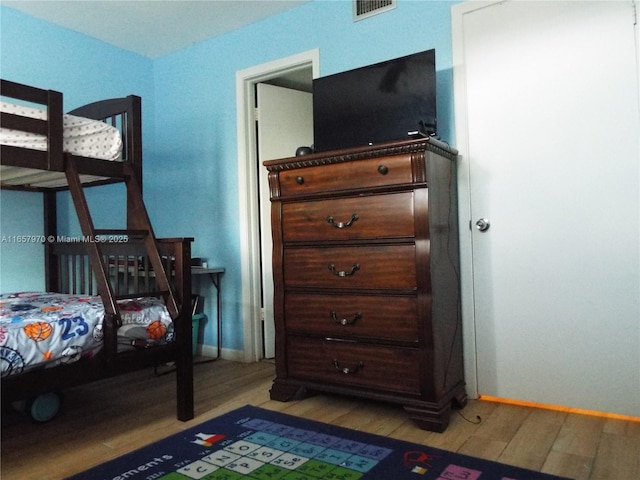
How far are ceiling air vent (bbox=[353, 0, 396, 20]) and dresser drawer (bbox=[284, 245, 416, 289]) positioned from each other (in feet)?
4.56

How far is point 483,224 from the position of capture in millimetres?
2250

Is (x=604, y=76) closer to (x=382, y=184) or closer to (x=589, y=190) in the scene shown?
(x=589, y=190)

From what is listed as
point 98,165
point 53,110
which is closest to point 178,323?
point 98,165

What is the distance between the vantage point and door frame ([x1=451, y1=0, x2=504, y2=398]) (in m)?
2.28

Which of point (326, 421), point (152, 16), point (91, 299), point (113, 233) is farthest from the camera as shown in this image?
point (152, 16)

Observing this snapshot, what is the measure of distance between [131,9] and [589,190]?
2.82 m

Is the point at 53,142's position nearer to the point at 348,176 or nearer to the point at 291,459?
the point at 348,176

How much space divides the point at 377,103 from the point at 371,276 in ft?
2.99

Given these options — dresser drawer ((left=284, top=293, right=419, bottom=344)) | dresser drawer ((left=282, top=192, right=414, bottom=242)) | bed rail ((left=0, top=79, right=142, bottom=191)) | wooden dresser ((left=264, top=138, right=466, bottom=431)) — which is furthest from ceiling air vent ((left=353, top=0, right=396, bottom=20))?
dresser drawer ((left=284, top=293, right=419, bottom=344))

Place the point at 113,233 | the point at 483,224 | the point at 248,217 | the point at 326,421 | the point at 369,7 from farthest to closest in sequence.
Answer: the point at 248,217, the point at 369,7, the point at 483,224, the point at 326,421, the point at 113,233

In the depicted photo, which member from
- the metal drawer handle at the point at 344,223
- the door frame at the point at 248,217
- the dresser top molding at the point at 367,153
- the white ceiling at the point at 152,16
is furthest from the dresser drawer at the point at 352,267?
the white ceiling at the point at 152,16

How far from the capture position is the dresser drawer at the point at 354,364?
195 cm

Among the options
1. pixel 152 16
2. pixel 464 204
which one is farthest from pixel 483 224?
pixel 152 16

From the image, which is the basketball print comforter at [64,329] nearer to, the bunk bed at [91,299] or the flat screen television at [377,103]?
the bunk bed at [91,299]
